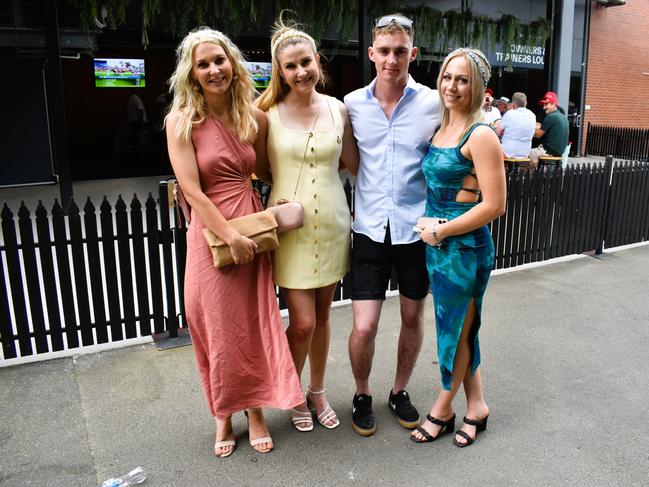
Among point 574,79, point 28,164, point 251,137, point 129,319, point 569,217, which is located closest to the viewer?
point 251,137

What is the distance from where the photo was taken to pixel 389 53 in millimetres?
2980

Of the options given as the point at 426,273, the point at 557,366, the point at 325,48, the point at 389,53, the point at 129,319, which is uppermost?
the point at 325,48

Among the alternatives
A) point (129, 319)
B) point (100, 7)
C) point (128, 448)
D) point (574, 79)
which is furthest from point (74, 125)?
point (574, 79)

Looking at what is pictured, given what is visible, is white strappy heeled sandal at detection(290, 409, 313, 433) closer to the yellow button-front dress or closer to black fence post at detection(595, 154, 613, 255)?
the yellow button-front dress

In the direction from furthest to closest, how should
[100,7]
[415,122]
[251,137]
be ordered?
[100,7] < [415,122] < [251,137]

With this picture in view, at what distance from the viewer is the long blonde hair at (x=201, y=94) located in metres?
2.75

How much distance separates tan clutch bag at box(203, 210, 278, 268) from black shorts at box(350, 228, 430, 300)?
589 mm

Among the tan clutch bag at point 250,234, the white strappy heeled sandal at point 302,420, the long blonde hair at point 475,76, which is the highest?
the long blonde hair at point 475,76

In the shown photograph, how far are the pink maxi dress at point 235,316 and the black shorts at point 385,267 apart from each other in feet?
1.71

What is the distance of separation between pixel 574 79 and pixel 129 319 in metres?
17.9

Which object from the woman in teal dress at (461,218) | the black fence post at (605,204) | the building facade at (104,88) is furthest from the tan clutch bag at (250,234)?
the building facade at (104,88)

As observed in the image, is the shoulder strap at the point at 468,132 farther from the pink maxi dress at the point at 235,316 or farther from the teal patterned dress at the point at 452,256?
the pink maxi dress at the point at 235,316

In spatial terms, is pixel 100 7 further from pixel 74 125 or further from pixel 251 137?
pixel 251 137

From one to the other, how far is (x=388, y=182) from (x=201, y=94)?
1.08 meters
